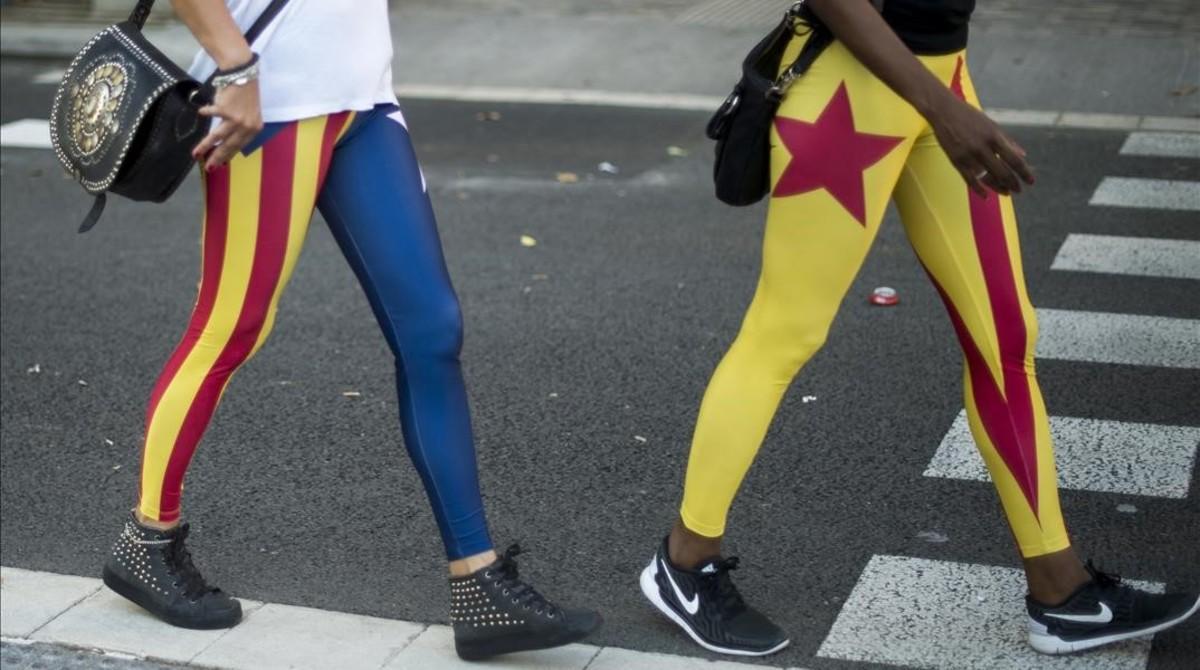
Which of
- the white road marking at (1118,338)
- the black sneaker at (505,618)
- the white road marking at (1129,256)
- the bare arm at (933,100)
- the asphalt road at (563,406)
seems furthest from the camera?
the white road marking at (1129,256)

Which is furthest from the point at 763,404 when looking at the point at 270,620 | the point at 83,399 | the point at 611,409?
the point at 83,399

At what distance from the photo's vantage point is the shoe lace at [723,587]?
370cm

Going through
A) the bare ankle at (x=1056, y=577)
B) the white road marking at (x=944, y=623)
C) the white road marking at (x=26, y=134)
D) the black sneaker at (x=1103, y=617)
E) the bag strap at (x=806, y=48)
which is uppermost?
the bag strap at (x=806, y=48)

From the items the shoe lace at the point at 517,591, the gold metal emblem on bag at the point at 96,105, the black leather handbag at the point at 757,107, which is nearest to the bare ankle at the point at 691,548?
the shoe lace at the point at 517,591

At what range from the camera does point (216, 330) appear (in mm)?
3613

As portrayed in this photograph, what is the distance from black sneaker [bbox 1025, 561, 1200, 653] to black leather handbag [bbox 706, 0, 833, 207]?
1.04m

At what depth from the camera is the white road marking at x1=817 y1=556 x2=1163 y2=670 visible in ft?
12.0

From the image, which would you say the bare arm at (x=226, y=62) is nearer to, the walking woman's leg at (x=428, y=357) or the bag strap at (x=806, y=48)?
the walking woman's leg at (x=428, y=357)

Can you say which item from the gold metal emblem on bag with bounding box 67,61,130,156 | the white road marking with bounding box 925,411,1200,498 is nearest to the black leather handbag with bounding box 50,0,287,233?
the gold metal emblem on bag with bounding box 67,61,130,156

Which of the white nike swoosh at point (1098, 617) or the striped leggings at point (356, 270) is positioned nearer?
the striped leggings at point (356, 270)

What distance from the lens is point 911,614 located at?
3.90 metres

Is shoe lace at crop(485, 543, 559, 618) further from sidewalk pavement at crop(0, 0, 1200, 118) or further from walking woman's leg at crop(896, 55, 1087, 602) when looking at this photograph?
sidewalk pavement at crop(0, 0, 1200, 118)

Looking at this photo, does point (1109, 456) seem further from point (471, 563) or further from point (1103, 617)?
point (471, 563)

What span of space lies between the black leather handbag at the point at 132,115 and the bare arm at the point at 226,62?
0.31 ft
